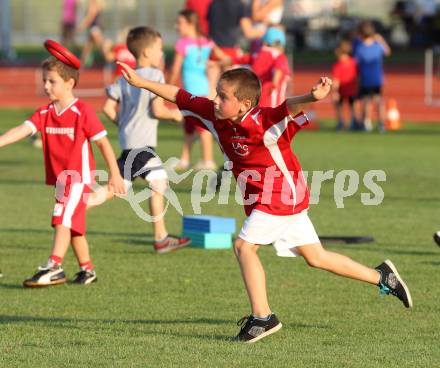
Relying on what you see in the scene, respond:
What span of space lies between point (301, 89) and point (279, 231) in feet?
83.1

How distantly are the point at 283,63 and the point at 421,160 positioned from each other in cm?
318

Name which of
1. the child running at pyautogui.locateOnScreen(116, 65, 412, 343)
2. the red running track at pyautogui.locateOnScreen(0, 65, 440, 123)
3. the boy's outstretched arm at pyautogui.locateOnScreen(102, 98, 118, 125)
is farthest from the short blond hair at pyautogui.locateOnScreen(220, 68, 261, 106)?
the red running track at pyautogui.locateOnScreen(0, 65, 440, 123)

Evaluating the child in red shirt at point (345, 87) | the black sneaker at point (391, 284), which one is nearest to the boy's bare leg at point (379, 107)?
the child in red shirt at point (345, 87)

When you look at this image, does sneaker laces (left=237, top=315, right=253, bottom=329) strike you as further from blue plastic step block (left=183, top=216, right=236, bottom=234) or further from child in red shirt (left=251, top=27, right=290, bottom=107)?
child in red shirt (left=251, top=27, right=290, bottom=107)

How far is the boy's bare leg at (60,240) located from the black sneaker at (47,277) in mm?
101

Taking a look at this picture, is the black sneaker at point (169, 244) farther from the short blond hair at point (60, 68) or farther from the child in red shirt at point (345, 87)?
the child in red shirt at point (345, 87)

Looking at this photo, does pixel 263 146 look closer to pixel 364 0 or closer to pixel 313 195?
pixel 313 195

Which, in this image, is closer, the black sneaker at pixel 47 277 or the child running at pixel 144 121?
the black sneaker at pixel 47 277

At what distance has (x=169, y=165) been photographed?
17.3 metres

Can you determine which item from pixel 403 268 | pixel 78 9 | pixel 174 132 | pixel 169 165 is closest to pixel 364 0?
pixel 78 9

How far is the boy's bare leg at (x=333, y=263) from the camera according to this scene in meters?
7.66

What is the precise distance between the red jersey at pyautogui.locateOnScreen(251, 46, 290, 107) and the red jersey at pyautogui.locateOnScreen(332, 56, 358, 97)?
713 centimetres

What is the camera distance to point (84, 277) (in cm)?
952

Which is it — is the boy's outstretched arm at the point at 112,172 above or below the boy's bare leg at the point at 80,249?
above
